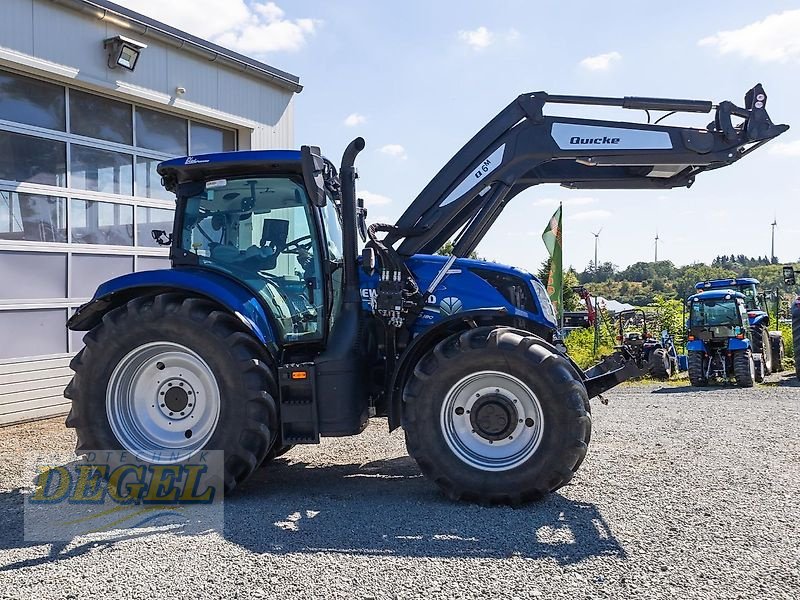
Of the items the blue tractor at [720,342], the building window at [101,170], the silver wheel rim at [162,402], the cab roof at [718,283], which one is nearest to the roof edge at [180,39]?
the building window at [101,170]

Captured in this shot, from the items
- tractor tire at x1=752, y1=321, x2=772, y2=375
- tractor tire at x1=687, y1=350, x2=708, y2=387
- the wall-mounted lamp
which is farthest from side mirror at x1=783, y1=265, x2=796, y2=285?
the wall-mounted lamp

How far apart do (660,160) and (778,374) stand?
13.3m

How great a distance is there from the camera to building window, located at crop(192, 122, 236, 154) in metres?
10.6

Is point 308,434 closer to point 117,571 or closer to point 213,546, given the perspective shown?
point 213,546

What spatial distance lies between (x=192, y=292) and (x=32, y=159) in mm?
4374

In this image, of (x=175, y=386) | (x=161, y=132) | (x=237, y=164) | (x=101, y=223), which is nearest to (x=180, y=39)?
(x=161, y=132)

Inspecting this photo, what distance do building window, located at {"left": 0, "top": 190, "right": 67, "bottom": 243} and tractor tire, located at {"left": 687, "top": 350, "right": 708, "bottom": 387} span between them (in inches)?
464

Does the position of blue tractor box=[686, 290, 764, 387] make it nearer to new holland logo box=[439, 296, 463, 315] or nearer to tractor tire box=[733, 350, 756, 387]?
tractor tire box=[733, 350, 756, 387]

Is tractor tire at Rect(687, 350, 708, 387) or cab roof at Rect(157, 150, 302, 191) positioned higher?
cab roof at Rect(157, 150, 302, 191)

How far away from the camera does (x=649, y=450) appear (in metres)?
6.74

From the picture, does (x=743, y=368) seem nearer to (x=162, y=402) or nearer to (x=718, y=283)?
(x=718, y=283)

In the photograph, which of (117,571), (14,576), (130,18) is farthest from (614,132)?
(130,18)

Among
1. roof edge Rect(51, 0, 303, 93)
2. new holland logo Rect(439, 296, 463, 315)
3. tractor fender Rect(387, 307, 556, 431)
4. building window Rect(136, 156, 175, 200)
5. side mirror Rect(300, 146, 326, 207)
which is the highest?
roof edge Rect(51, 0, 303, 93)

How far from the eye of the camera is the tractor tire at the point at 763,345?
54.7ft
